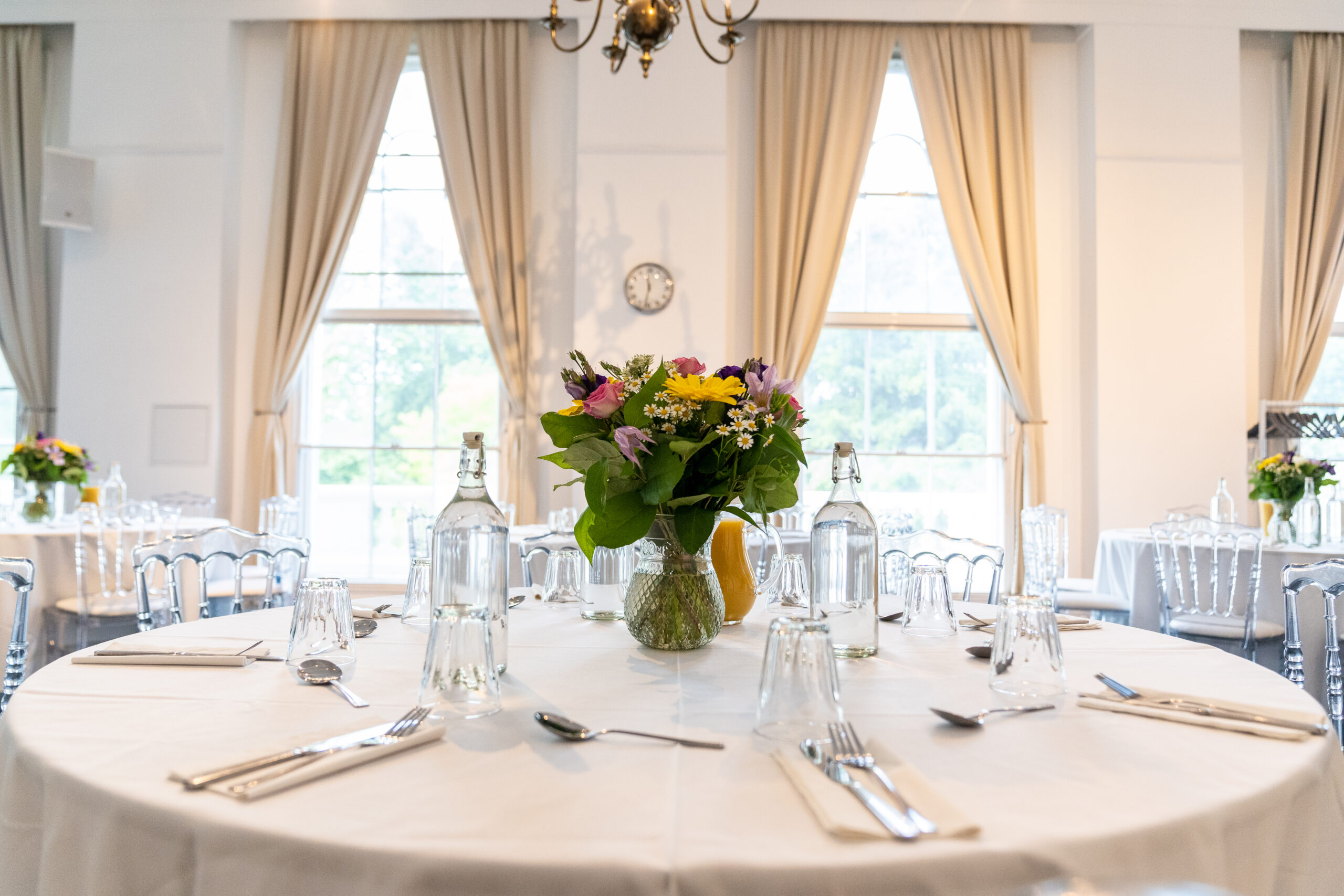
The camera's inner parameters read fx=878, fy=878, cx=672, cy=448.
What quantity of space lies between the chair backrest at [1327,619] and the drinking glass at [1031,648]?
1462mm

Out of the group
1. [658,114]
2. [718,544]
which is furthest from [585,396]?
[658,114]

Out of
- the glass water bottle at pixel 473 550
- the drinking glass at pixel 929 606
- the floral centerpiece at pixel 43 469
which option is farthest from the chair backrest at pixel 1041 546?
the floral centerpiece at pixel 43 469

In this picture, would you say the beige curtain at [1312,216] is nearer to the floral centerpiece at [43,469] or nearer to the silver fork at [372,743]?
the silver fork at [372,743]

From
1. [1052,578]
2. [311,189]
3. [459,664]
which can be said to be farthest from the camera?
[311,189]

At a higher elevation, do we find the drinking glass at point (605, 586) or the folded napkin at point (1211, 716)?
the drinking glass at point (605, 586)

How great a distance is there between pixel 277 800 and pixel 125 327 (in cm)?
555

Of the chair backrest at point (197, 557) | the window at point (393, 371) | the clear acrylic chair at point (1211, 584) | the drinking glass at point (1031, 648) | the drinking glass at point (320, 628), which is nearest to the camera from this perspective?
the drinking glass at point (1031, 648)

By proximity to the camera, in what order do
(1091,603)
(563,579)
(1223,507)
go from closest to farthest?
(563,579) < (1091,603) < (1223,507)

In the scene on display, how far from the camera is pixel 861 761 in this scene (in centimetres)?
80

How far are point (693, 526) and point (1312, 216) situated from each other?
5.96m

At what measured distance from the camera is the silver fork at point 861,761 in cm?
68

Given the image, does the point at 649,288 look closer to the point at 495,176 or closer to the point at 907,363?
the point at 495,176

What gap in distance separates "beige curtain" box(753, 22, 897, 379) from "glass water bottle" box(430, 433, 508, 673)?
4.19m

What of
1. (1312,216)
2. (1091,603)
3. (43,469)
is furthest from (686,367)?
(1312,216)
